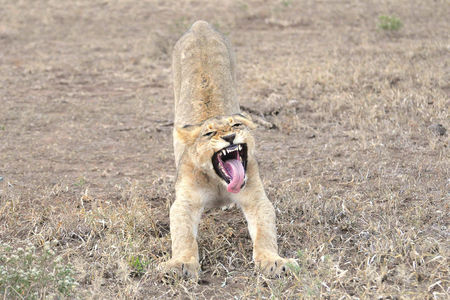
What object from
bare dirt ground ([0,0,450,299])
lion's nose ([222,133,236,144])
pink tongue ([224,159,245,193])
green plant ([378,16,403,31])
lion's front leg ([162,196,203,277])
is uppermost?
lion's nose ([222,133,236,144])

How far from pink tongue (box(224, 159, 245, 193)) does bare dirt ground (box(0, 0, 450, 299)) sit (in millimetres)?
497

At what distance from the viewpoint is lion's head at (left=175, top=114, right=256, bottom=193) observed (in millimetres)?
4133

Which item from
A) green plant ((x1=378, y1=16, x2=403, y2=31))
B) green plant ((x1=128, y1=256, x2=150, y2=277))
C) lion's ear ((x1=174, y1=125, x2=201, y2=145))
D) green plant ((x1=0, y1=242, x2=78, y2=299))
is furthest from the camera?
green plant ((x1=378, y1=16, x2=403, y2=31))

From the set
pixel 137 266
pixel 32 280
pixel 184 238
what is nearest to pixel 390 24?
pixel 184 238

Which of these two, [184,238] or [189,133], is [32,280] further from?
[189,133]

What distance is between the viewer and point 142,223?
4766 mm

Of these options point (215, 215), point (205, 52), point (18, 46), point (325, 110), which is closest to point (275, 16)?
point (18, 46)

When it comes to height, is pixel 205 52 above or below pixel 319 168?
above

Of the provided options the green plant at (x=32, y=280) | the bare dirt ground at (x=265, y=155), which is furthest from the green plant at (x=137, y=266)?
the green plant at (x=32, y=280)

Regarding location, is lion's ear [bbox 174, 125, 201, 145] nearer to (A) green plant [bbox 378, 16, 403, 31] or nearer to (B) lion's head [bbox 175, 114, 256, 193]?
(B) lion's head [bbox 175, 114, 256, 193]

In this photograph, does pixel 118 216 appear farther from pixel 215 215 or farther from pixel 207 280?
pixel 207 280

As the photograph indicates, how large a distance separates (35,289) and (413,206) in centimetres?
291

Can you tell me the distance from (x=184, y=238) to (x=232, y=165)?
58 centimetres

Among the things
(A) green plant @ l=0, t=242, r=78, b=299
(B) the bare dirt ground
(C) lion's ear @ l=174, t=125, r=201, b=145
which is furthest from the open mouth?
(A) green plant @ l=0, t=242, r=78, b=299
